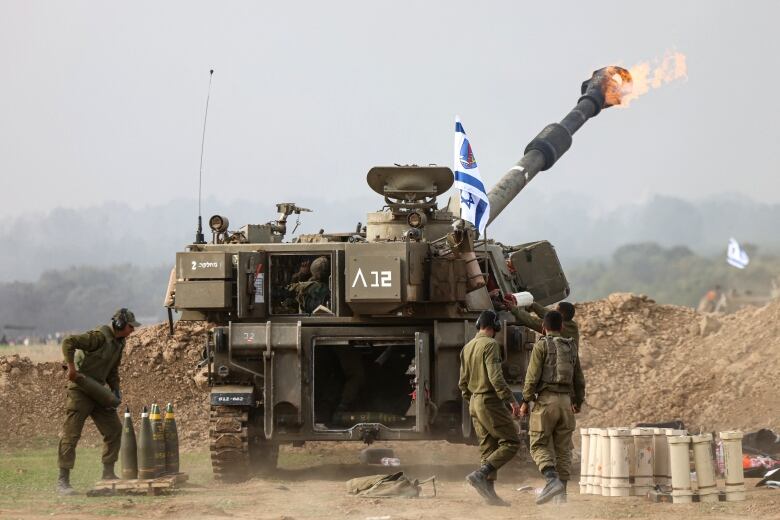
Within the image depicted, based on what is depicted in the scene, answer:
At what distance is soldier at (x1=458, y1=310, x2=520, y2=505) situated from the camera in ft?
41.1

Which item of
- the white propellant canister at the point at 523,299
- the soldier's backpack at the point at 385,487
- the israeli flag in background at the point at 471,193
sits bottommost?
the soldier's backpack at the point at 385,487

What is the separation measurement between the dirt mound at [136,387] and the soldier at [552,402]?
873cm

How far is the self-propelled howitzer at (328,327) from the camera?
15219mm

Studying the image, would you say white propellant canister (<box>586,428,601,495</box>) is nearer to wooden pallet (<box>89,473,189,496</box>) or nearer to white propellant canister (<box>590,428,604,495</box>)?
white propellant canister (<box>590,428,604,495</box>)

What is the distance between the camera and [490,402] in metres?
12.7

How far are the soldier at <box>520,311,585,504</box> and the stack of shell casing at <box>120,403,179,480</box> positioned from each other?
3.97m

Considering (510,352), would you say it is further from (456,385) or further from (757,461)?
(757,461)

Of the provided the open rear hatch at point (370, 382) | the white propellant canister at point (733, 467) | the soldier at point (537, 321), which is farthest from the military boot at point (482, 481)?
the open rear hatch at point (370, 382)

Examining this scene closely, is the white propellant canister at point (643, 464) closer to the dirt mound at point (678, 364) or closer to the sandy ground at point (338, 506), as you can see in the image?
the sandy ground at point (338, 506)

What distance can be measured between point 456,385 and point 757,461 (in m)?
3.18

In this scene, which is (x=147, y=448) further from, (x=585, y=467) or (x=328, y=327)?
(x=585, y=467)

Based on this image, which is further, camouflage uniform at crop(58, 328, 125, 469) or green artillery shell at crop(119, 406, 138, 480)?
green artillery shell at crop(119, 406, 138, 480)

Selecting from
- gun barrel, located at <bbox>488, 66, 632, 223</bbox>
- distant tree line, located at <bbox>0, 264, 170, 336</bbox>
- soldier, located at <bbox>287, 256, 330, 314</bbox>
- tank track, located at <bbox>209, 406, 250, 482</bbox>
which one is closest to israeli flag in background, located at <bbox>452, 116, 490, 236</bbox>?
gun barrel, located at <bbox>488, 66, 632, 223</bbox>

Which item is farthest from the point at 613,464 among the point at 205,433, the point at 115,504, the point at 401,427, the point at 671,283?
the point at 671,283
